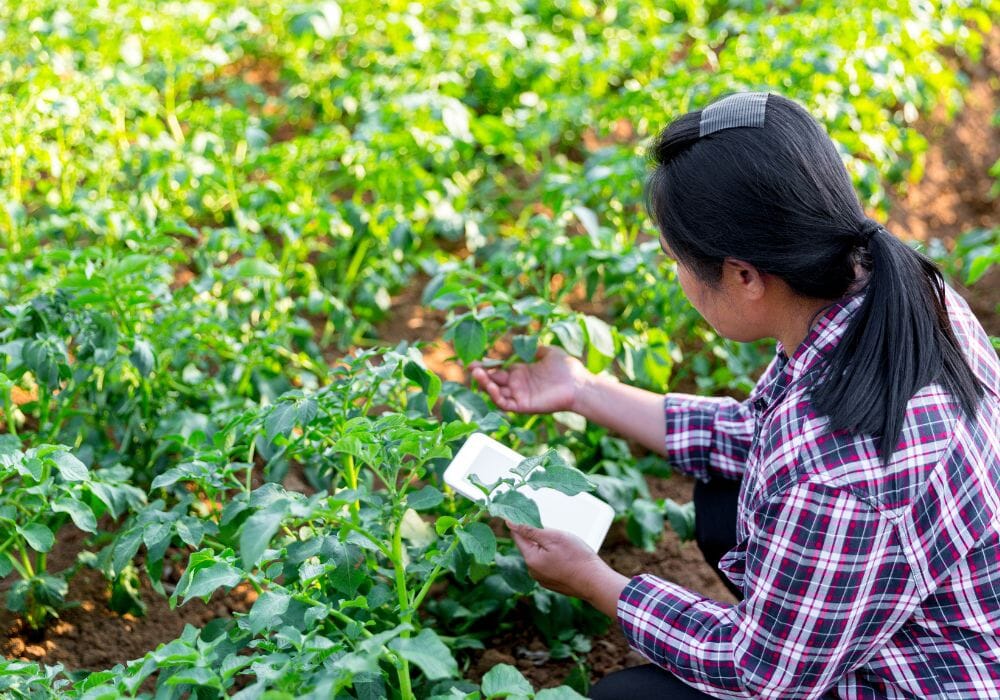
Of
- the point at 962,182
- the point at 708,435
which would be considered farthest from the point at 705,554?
the point at 962,182

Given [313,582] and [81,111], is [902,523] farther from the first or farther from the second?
[81,111]

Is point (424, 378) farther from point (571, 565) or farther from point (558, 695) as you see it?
point (558, 695)

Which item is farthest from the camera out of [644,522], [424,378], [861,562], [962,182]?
[962,182]

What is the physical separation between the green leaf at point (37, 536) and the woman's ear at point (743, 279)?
1.06 m

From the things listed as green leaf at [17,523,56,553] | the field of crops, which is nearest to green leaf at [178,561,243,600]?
the field of crops

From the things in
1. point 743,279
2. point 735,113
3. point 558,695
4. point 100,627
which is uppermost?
point 735,113

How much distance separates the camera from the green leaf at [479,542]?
1467 mm

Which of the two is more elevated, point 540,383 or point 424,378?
point 424,378

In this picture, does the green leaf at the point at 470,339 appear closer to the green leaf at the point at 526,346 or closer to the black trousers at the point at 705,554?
the green leaf at the point at 526,346

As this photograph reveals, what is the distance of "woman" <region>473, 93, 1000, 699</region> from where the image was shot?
1.39m

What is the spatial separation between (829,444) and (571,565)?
0.47m

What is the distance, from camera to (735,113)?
1.52m

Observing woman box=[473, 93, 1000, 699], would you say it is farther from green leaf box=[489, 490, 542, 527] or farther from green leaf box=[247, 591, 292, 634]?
green leaf box=[247, 591, 292, 634]

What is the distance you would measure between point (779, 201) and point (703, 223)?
0.11m
